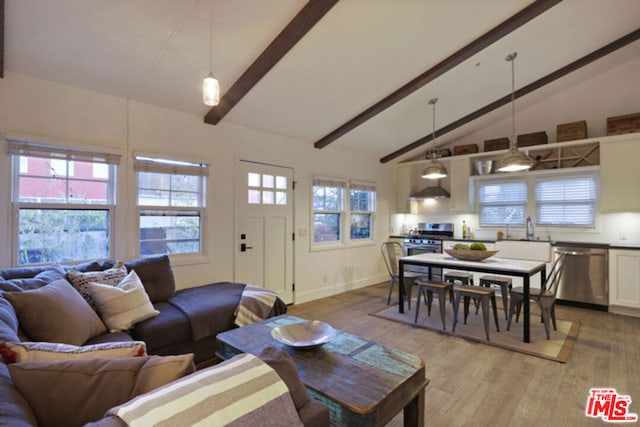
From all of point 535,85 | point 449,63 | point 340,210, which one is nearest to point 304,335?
point 449,63

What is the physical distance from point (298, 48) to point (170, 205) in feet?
7.12

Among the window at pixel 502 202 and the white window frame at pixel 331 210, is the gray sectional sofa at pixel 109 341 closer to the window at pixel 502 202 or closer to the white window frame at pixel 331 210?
the white window frame at pixel 331 210

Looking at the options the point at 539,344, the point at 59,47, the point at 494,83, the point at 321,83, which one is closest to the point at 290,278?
the point at 321,83

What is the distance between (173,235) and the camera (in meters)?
3.63

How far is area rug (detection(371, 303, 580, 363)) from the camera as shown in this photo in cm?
308

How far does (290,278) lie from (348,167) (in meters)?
2.22

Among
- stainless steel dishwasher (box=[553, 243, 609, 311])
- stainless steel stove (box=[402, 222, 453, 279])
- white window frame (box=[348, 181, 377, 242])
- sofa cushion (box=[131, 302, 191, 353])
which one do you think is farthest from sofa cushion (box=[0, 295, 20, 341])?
stainless steel dishwasher (box=[553, 243, 609, 311])

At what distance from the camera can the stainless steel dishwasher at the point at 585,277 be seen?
4324mm

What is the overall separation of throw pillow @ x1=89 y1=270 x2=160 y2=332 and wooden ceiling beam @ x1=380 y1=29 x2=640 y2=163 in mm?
5036

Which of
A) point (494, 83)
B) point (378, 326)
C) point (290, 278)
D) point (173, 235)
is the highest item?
point (494, 83)

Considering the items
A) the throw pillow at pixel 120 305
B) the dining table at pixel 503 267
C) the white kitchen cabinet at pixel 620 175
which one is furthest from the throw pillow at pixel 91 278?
the white kitchen cabinet at pixel 620 175

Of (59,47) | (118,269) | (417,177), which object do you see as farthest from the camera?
(417,177)

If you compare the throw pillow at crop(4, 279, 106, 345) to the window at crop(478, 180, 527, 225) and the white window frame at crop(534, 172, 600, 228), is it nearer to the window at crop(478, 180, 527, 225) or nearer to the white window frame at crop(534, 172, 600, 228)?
the window at crop(478, 180, 527, 225)

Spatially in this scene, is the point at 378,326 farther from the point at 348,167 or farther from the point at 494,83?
the point at 494,83
